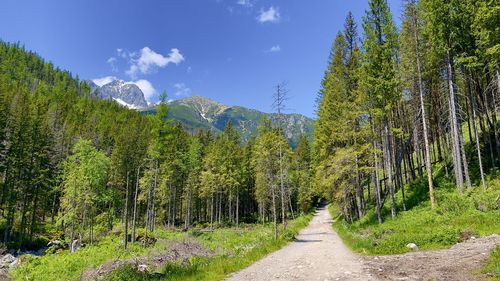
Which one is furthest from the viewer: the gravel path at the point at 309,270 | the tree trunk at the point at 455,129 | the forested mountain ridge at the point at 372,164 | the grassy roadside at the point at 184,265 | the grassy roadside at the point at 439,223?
the tree trunk at the point at 455,129

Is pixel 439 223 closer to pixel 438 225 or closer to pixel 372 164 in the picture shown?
pixel 438 225

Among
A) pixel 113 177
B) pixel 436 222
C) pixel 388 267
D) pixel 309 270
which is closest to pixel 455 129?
pixel 436 222

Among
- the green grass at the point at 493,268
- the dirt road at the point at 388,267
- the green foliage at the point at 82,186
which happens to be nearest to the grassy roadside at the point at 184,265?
the dirt road at the point at 388,267

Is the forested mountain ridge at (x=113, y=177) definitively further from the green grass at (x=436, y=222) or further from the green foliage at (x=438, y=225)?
the green foliage at (x=438, y=225)

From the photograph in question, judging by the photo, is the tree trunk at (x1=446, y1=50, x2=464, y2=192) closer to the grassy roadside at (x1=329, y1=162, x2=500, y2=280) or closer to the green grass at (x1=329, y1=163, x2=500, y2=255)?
the green grass at (x1=329, y1=163, x2=500, y2=255)

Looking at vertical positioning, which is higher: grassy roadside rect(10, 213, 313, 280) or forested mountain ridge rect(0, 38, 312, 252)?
forested mountain ridge rect(0, 38, 312, 252)

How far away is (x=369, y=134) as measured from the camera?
24.4 metres

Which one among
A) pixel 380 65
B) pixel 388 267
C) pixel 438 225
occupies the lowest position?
pixel 388 267

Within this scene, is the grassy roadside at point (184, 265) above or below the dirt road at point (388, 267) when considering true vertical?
below

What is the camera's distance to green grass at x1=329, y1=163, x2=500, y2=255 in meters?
13.1

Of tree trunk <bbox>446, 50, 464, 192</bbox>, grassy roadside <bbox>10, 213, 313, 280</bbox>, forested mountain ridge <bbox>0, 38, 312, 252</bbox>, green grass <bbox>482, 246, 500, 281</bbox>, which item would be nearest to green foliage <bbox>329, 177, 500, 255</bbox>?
tree trunk <bbox>446, 50, 464, 192</bbox>

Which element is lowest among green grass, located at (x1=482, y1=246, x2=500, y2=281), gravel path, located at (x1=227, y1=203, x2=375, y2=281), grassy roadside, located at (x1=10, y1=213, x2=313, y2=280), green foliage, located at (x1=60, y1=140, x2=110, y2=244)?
grassy roadside, located at (x1=10, y1=213, x2=313, y2=280)

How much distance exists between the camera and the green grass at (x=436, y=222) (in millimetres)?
13141

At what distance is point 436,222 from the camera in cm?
1727
